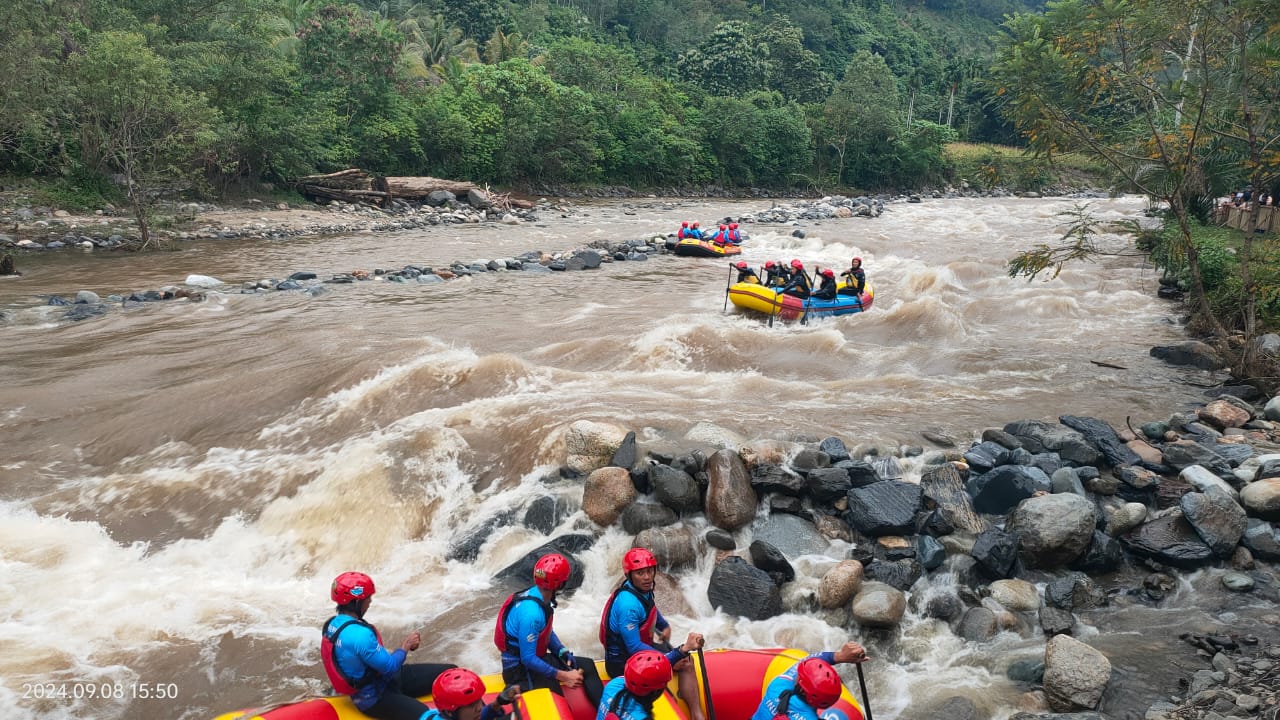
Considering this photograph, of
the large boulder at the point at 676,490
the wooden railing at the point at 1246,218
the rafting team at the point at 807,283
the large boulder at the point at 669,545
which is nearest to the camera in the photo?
the large boulder at the point at 669,545

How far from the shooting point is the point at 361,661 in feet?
13.1

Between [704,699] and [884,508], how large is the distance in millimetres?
2781

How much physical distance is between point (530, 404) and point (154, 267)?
12619mm

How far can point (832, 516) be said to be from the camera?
21.2 feet

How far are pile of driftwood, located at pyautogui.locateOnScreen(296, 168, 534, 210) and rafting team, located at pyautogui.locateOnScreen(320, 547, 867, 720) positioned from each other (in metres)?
26.6

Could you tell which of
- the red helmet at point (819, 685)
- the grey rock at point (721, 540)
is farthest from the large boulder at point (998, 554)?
the red helmet at point (819, 685)

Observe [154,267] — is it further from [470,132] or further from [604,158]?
[604,158]

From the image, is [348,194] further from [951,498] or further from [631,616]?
[631,616]

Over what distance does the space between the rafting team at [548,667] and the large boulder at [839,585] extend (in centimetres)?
136

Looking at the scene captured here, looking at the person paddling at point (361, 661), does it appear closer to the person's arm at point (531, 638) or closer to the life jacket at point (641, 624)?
the person's arm at point (531, 638)

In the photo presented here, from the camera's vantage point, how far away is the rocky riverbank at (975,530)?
515 cm

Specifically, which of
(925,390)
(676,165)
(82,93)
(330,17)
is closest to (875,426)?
(925,390)

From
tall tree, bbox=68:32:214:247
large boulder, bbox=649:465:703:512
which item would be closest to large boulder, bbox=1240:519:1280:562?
large boulder, bbox=649:465:703:512

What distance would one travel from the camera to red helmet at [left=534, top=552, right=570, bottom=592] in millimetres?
4270
